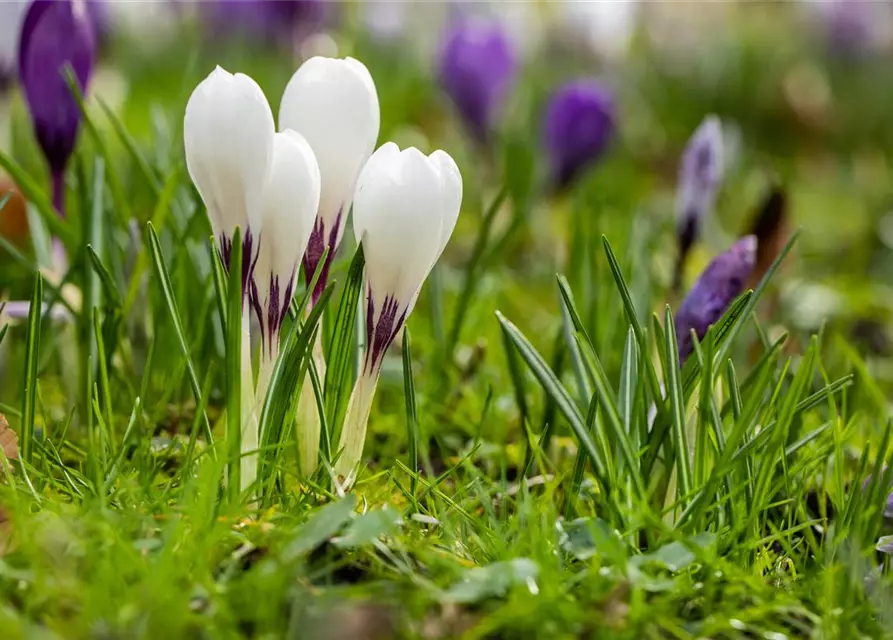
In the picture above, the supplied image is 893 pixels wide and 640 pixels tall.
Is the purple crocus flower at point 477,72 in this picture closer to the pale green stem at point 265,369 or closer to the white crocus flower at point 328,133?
the white crocus flower at point 328,133

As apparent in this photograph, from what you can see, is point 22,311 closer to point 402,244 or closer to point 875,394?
point 402,244

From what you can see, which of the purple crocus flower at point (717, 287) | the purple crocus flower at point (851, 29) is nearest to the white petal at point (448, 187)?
the purple crocus flower at point (717, 287)

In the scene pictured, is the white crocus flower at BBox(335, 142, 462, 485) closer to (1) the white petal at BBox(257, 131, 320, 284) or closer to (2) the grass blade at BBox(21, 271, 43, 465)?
(1) the white petal at BBox(257, 131, 320, 284)

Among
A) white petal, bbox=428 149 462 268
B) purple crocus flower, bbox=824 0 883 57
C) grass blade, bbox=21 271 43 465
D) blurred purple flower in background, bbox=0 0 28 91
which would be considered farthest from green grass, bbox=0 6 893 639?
purple crocus flower, bbox=824 0 883 57

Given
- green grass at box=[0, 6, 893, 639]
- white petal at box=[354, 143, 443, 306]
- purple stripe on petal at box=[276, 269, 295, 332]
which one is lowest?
green grass at box=[0, 6, 893, 639]

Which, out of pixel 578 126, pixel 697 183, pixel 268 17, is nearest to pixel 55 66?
pixel 697 183

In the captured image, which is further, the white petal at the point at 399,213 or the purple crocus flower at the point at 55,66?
the purple crocus flower at the point at 55,66

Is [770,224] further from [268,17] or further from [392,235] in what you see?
[268,17]
